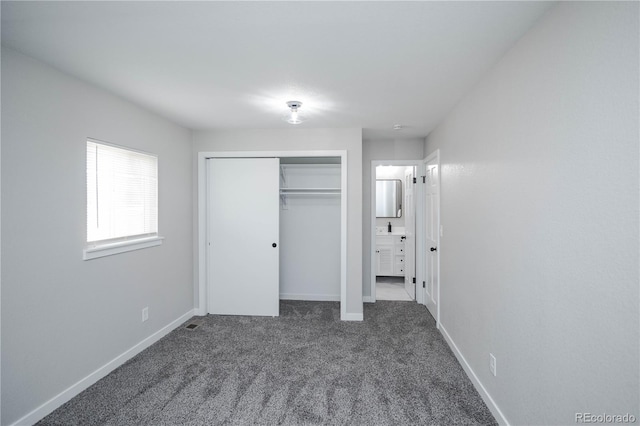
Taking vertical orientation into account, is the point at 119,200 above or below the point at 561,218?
above

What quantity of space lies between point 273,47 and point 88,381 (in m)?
2.80

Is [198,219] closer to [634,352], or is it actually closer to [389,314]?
[389,314]

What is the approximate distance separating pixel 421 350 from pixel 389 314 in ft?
3.23

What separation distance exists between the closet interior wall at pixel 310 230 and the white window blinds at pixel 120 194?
1821 mm

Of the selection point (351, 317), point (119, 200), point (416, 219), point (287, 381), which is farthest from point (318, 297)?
point (119, 200)

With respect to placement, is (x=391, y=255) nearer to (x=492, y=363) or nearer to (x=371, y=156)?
(x=371, y=156)

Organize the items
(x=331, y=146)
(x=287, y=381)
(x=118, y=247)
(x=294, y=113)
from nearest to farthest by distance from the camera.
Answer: (x=287, y=381) < (x=118, y=247) < (x=294, y=113) < (x=331, y=146)

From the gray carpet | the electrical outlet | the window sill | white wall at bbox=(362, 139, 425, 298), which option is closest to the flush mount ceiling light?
white wall at bbox=(362, 139, 425, 298)

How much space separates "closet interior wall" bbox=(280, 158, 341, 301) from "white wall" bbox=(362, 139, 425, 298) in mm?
399

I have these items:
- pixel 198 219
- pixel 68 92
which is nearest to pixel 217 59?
pixel 68 92

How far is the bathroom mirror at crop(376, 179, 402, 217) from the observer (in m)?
5.79

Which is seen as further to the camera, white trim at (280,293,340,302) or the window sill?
white trim at (280,293,340,302)

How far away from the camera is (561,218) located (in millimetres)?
1356

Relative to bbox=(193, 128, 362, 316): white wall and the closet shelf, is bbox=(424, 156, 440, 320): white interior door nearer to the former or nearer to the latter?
bbox=(193, 128, 362, 316): white wall
